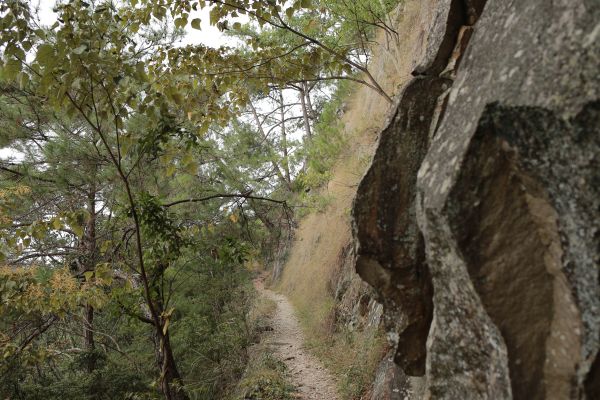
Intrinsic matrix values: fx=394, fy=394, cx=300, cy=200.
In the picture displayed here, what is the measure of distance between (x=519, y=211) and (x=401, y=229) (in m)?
1.09

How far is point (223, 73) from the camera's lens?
14.6 ft

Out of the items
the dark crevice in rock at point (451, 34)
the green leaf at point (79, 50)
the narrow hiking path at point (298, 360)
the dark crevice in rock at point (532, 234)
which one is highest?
the dark crevice in rock at point (451, 34)

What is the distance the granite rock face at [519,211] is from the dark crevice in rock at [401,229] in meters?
0.56

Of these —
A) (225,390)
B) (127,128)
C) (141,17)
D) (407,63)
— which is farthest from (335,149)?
(141,17)

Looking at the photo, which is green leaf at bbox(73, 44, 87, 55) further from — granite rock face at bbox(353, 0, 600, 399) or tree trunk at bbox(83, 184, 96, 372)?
tree trunk at bbox(83, 184, 96, 372)

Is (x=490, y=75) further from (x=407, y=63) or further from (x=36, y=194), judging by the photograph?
(x=407, y=63)

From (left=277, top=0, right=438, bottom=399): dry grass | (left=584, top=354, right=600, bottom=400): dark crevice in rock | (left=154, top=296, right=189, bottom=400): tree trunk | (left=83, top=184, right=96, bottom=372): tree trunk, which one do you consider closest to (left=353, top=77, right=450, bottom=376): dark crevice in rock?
(left=584, top=354, right=600, bottom=400): dark crevice in rock

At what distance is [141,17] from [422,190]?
3.06 metres

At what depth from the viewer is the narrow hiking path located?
666 cm

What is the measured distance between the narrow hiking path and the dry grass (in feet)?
0.81

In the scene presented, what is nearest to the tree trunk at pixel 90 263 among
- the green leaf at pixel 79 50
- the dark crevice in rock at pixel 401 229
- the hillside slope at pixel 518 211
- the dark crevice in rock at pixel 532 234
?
the green leaf at pixel 79 50

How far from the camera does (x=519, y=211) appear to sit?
172 centimetres

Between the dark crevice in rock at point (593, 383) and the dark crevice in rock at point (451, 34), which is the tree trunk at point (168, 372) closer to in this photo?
the dark crevice in rock at point (593, 383)

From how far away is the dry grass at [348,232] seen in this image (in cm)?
658
